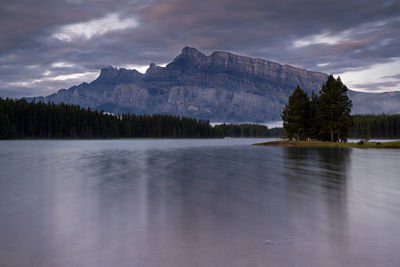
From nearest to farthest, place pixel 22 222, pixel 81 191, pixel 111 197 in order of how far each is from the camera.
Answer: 1. pixel 22 222
2. pixel 111 197
3. pixel 81 191

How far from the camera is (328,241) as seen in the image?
8.52m

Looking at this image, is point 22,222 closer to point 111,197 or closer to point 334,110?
point 111,197

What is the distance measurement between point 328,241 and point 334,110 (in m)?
89.6

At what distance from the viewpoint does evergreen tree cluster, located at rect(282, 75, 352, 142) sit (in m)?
91.4

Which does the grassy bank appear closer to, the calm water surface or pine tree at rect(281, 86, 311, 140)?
pine tree at rect(281, 86, 311, 140)

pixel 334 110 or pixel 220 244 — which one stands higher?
pixel 334 110

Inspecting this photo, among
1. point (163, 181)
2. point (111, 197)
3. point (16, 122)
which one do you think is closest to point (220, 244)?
point (111, 197)

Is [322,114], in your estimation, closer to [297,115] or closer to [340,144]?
[297,115]

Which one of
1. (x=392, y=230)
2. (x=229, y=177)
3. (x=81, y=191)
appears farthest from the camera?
(x=229, y=177)

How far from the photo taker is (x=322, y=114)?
306 feet

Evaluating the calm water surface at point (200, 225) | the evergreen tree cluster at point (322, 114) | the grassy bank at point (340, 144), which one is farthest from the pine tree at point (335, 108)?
the calm water surface at point (200, 225)

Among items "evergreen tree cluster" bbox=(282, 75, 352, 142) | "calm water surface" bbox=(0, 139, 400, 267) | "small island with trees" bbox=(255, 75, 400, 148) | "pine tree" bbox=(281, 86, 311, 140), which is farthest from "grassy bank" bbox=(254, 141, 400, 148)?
"calm water surface" bbox=(0, 139, 400, 267)

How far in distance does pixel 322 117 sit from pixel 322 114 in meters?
1.08

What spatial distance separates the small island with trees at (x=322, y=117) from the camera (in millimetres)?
90688
